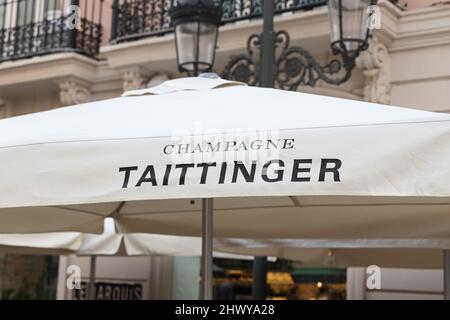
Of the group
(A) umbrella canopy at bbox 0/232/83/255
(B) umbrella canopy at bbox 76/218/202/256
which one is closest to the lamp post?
(B) umbrella canopy at bbox 76/218/202/256

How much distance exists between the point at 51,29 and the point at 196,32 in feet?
18.5

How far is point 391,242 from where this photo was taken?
5648 mm

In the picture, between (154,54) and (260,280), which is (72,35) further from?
(260,280)

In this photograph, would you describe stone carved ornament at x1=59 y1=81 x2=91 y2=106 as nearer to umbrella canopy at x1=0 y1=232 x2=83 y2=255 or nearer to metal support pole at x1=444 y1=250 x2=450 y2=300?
umbrella canopy at x1=0 y1=232 x2=83 y2=255

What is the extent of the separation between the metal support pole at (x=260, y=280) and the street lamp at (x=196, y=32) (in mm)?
1769

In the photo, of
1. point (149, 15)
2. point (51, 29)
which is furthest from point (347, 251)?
point (51, 29)

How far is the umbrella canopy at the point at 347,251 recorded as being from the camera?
6.04m

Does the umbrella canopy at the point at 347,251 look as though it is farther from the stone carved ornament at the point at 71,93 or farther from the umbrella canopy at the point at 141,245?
the stone carved ornament at the point at 71,93

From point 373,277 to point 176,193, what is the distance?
5.51 metres

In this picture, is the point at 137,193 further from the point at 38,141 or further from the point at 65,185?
the point at 38,141

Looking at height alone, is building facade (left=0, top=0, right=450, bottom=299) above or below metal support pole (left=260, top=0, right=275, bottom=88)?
above

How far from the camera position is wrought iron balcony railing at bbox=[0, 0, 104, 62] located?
422 inches

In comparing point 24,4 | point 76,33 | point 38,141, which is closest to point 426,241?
point 38,141

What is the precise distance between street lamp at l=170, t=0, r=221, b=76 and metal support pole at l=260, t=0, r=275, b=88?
0.53 meters
